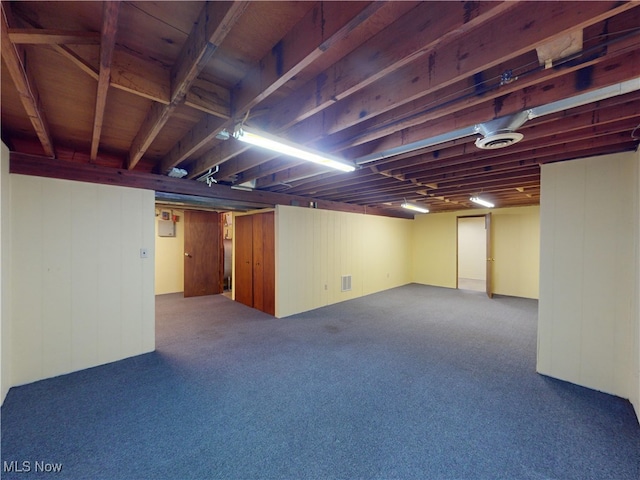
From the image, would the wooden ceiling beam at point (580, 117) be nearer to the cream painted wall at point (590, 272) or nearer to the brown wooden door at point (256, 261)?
the cream painted wall at point (590, 272)

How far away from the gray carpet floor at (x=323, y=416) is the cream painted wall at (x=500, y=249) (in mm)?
3920

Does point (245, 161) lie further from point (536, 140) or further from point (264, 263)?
point (536, 140)

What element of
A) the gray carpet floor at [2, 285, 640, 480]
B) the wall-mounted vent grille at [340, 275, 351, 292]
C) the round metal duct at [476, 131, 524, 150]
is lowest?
the gray carpet floor at [2, 285, 640, 480]

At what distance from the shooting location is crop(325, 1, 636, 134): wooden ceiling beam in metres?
1.04

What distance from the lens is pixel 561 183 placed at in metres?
2.78

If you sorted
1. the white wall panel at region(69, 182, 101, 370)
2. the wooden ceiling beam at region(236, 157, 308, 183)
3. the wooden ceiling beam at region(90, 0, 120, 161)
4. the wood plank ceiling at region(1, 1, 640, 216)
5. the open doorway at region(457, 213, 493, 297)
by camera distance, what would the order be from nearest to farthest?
the wooden ceiling beam at region(90, 0, 120, 161) → the wood plank ceiling at region(1, 1, 640, 216) → the white wall panel at region(69, 182, 101, 370) → the wooden ceiling beam at region(236, 157, 308, 183) → the open doorway at region(457, 213, 493, 297)

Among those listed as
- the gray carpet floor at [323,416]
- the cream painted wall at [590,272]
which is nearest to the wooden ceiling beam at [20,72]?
the gray carpet floor at [323,416]

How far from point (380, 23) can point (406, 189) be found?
11.8ft

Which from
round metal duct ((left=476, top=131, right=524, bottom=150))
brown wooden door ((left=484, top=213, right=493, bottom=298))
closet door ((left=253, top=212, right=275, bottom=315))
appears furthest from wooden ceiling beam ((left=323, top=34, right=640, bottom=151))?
brown wooden door ((left=484, top=213, right=493, bottom=298))

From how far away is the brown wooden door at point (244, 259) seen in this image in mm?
5637

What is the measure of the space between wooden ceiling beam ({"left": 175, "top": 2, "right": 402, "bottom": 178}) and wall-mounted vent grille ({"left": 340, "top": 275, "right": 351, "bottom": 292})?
4.74 metres

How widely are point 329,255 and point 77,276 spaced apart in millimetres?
4154

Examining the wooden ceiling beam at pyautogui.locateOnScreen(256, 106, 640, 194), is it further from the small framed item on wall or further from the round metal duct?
the small framed item on wall

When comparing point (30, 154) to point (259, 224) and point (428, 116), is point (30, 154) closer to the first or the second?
point (259, 224)
